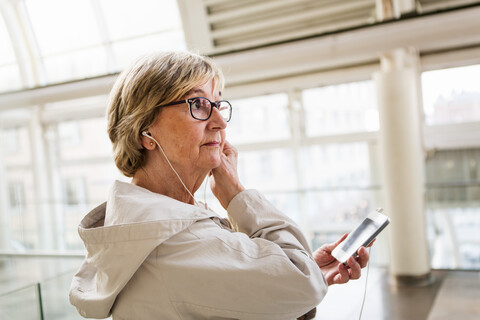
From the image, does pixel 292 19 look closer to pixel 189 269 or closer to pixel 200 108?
pixel 200 108

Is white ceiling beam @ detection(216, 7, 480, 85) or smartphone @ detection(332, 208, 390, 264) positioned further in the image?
white ceiling beam @ detection(216, 7, 480, 85)

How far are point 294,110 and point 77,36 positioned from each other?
445 cm

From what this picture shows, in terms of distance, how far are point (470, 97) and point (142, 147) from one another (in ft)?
21.8

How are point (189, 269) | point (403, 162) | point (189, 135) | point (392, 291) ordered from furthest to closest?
point (403, 162), point (392, 291), point (189, 135), point (189, 269)

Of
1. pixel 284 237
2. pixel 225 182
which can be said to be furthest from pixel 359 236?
pixel 225 182

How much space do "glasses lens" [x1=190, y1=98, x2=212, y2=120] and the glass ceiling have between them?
23.2 ft

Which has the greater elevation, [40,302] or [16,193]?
[40,302]

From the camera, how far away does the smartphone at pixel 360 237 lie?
143 centimetres

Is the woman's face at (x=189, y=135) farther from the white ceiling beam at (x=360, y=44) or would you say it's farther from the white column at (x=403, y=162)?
the white column at (x=403, y=162)

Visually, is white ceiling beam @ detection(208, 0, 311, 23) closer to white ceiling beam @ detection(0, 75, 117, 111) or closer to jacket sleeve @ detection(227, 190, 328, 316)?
white ceiling beam @ detection(0, 75, 117, 111)

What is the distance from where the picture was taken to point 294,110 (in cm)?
809

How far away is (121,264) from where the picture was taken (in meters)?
1.17

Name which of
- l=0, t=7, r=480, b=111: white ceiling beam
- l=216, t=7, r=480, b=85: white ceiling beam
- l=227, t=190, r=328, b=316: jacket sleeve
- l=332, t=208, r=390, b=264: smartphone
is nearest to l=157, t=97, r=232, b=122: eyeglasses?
l=227, t=190, r=328, b=316: jacket sleeve

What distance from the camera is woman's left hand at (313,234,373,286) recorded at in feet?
4.56
